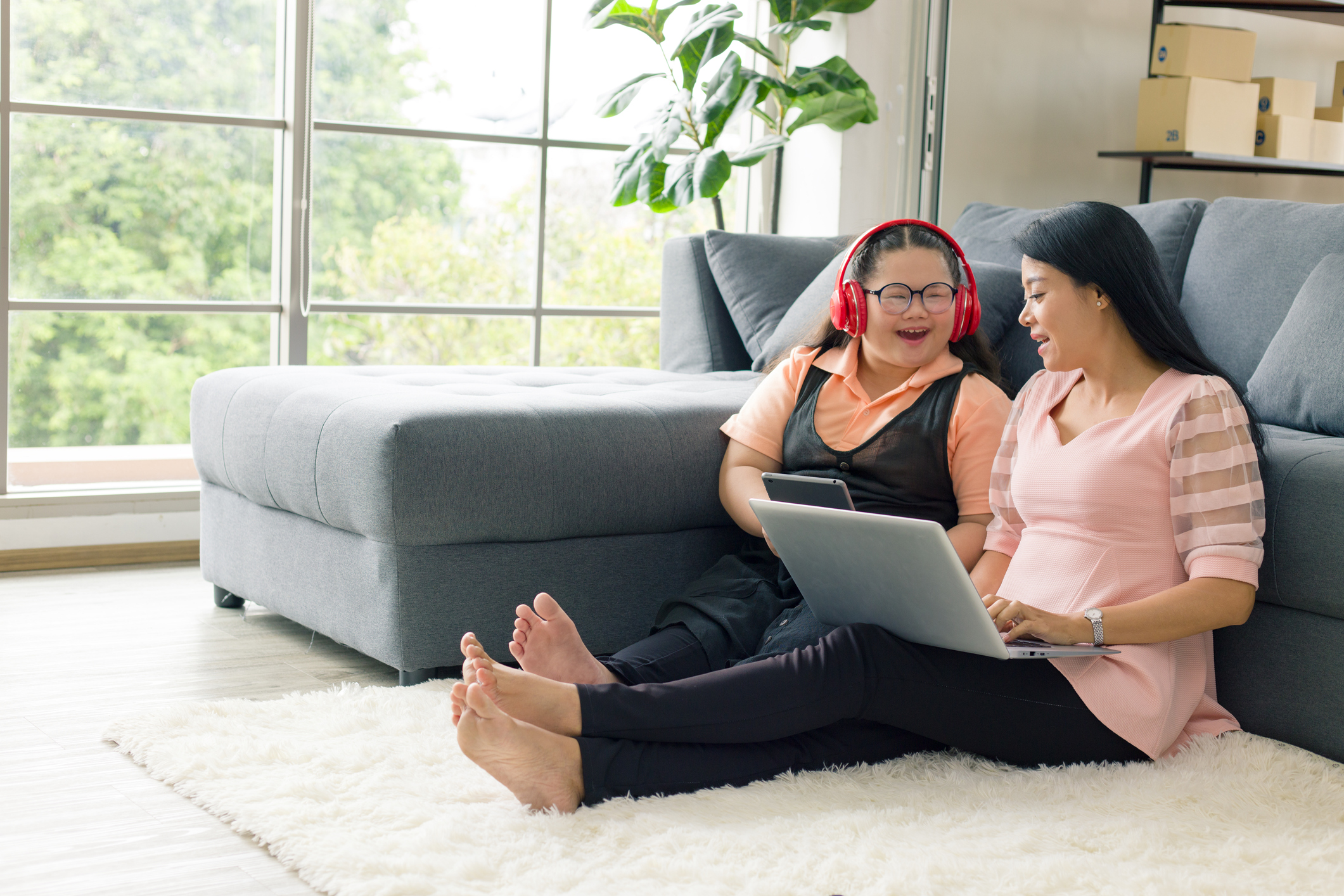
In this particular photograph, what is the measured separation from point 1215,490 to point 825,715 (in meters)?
0.56

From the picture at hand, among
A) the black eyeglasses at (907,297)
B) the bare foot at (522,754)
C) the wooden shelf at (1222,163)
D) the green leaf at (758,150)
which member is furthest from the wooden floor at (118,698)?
the wooden shelf at (1222,163)

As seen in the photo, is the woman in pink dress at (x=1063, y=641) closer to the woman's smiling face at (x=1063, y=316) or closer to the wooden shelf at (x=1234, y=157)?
the woman's smiling face at (x=1063, y=316)

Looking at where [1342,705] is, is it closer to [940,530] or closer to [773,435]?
[940,530]

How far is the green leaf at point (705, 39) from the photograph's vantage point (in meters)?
3.65

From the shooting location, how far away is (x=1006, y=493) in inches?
73.2

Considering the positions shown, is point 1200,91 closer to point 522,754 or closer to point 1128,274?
point 1128,274

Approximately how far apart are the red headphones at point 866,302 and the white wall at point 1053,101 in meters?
2.37

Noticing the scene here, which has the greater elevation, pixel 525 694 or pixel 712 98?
pixel 712 98

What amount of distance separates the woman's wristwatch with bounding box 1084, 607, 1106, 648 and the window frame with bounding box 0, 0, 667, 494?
8.46 feet

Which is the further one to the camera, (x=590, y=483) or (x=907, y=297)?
(x=590, y=483)

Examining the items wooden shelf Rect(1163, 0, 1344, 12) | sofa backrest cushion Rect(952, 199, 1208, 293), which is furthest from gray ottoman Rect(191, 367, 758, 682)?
wooden shelf Rect(1163, 0, 1344, 12)

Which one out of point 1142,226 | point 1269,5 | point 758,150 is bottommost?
point 1142,226

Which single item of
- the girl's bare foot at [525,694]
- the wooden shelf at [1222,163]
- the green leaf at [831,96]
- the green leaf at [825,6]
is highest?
the green leaf at [825,6]

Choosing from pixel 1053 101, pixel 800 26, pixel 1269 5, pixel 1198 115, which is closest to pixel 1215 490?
pixel 800 26
